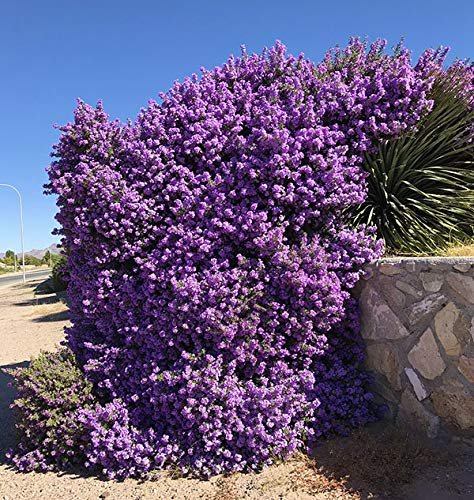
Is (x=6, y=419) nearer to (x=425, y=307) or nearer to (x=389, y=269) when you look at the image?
(x=389, y=269)

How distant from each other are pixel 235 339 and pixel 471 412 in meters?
1.72

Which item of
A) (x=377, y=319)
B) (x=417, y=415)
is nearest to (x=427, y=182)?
(x=377, y=319)

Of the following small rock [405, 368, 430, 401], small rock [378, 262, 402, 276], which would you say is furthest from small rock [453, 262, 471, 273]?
small rock [405, 368, 430, 401]

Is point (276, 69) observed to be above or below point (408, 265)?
above

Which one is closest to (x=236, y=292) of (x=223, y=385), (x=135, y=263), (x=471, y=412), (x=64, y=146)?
(x=223, y=385)

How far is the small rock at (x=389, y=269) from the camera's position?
3833 millimetres

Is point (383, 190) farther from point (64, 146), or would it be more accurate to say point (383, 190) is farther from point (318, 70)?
point (64, 146)

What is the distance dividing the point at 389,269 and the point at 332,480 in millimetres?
1596

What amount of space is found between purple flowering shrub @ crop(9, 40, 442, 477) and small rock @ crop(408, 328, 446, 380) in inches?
21.1

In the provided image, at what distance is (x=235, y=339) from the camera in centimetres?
389

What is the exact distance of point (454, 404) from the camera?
11.3 ft

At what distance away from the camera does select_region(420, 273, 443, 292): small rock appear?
3541 millimetres

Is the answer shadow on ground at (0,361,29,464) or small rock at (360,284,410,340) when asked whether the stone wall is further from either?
shadow on ground at (0,361,29,464)

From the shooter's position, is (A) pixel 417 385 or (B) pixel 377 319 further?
(B) pixel 377 319
